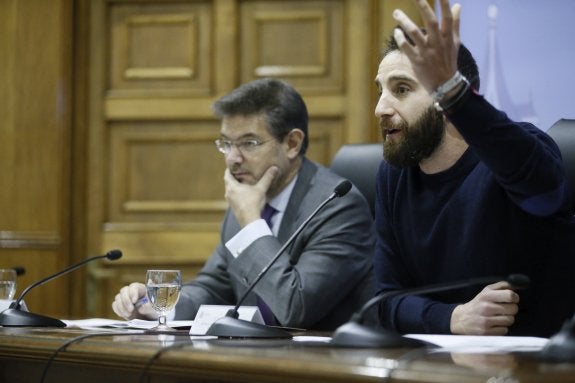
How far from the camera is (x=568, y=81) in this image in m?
3.89

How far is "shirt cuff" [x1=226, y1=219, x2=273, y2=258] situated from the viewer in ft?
8.14

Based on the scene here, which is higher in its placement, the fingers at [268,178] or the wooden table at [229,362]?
the fingers at [268,178]

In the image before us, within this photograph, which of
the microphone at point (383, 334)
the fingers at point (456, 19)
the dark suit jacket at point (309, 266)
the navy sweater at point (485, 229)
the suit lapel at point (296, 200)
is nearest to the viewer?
the microphone at point (383, 334)

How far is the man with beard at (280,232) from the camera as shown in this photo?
8.09ft

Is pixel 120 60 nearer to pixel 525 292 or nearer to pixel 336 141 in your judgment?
Answer: pixel 336 141

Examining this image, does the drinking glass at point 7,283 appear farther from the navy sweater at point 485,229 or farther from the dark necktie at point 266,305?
the navy sweater at point 485,229

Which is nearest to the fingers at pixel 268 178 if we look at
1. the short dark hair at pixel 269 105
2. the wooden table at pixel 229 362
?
the short dark hair at pixel 269 105

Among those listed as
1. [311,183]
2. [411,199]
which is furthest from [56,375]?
[311,183]

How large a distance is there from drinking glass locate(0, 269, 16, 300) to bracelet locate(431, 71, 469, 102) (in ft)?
4.17

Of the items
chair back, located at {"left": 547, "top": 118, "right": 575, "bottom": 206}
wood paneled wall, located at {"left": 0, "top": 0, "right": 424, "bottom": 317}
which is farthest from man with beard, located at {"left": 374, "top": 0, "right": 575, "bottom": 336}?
wood paneled wall, located at {"left": 0, "top": 0, "right": 424, "bottom": 317}

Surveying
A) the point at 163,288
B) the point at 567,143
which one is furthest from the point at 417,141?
the point at 163,288

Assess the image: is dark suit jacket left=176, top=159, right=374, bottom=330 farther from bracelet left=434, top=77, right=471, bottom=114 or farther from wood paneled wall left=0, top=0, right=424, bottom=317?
wood paneled wall left=0, top=0, right=424, bottom=317

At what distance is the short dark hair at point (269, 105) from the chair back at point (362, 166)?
0.13 meters

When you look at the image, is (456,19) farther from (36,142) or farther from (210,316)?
(36,142)
